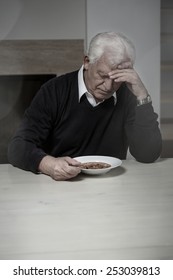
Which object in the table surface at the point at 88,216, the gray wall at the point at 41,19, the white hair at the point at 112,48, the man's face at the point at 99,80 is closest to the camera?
the table surface at the point at 88,216

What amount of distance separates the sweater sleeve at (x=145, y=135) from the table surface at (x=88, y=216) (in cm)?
7

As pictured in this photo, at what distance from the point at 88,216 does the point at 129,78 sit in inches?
17.5

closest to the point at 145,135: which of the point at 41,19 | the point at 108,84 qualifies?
the point at 108,84

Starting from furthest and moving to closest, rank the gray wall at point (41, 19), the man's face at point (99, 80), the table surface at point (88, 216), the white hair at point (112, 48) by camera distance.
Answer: the man's face at point (99, 80)
the white hair at point (112, 48)
the gray wall at point (41, 19)
the table surface at point (88, 216)

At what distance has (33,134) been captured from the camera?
109cm

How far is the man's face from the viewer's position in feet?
3.67

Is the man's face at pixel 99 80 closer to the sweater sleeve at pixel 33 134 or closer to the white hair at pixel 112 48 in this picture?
the white hair at pixel 112 48

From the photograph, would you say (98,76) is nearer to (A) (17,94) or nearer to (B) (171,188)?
(A) (17,94)

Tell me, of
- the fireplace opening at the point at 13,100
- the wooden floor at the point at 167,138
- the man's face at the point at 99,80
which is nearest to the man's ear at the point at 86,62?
the man's face at the point at 99,80

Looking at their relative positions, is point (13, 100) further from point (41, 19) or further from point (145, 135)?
point (145, 135)

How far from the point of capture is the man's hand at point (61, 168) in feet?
3.08

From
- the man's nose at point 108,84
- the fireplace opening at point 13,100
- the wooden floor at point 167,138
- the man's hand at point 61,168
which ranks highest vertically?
the man's nose at point 108,84
